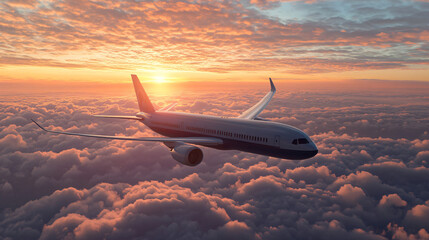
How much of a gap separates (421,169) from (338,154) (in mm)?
63514

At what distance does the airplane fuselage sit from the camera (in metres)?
27.9

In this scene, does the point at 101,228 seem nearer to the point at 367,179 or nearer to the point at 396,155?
the point at 367,179

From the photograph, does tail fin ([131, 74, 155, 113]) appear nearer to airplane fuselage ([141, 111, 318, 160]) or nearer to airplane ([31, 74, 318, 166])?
airplane ([31, 74, 318, 166])

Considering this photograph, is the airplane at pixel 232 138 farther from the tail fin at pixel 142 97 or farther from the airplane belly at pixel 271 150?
the tail fin at pixel 142 97

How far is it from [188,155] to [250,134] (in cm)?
982

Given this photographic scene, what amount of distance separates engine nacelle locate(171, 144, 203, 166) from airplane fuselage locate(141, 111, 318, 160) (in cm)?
636

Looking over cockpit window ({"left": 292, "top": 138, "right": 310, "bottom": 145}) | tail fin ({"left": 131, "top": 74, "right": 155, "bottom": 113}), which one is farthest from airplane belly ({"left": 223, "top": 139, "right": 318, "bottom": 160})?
tail fin ({"left": 131, "top": 74, "right": 155, "bottom": 113})

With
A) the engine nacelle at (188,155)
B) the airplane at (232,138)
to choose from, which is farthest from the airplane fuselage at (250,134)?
the engine nacelle at (188,155)

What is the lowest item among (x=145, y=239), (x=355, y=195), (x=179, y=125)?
(x=145, y=239)

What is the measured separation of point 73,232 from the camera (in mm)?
98000

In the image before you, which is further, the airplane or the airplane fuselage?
the airplane

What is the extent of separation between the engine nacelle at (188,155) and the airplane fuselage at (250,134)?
6355 mm

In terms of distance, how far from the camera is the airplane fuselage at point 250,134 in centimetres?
2794

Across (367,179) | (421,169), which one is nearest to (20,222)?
(367,179)
